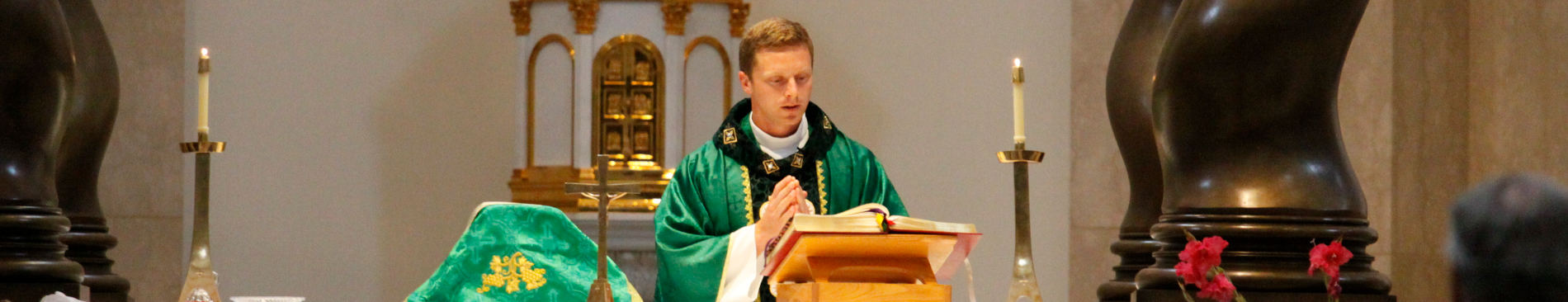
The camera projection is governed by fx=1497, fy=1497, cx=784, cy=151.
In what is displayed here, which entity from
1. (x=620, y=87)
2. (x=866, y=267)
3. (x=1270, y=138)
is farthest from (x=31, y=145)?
(x=1270, y=138)

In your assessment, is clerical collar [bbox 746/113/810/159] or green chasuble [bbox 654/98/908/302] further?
clerical collar [bbox 746/113/810/159]

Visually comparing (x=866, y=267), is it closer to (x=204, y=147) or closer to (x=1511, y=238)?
(x=204, y=147)

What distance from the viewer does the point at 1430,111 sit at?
22.5ft

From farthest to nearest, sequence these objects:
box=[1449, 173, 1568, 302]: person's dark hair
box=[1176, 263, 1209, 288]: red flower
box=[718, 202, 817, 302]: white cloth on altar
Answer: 1. box=[718, 202, 817, 302]: white cloth on altar
2. box=[1176, 263, 1209, 288]: red flower
3. box=[1449, 173, 1568, 302]: person's dark hair

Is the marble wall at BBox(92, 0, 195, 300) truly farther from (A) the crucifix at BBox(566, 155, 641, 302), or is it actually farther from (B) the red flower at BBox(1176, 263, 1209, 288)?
(B) the red flower at BBox(1176, 263, 1209, 288)

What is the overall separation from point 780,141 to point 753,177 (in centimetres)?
12

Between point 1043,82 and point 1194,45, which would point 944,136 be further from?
point 1194,45

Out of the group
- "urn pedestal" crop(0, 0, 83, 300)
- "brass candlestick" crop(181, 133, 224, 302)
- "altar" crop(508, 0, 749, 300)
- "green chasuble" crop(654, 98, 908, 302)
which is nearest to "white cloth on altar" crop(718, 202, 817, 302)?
"green chasuble" crop(654, 98, 908, 302)

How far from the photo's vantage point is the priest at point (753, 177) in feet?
12.3

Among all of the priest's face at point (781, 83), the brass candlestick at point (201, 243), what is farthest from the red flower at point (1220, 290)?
the brass candlestick at point (201, 243)

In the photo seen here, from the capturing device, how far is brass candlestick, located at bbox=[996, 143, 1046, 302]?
335 centimetres

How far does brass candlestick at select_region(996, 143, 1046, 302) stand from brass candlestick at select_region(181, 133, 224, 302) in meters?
1.77

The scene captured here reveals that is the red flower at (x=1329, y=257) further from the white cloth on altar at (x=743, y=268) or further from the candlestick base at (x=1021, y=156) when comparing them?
the white cloth on altar at (x=743, y=268)

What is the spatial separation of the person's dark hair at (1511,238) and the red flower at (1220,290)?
6.38ft
